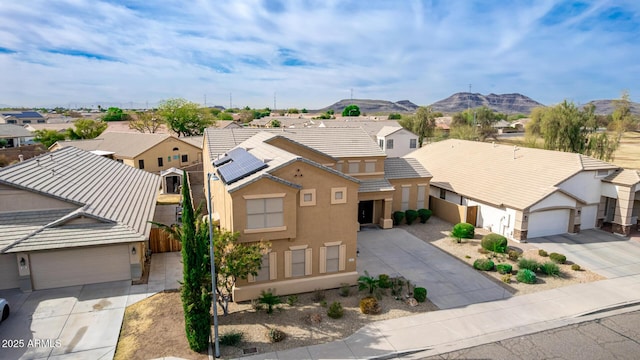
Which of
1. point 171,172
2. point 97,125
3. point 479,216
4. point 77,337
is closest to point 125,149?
point 171,172

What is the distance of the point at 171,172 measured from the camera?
4194 cm

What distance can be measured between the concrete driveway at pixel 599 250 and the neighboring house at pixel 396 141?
35.5m

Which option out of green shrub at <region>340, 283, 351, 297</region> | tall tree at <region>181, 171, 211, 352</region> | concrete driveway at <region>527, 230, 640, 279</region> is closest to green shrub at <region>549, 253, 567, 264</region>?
concrete driveway at <region>527, 230, 640, 279</region>

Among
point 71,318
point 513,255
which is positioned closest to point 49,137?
point 71,318

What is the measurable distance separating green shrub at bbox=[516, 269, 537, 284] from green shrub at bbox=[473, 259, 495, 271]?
1.52 metres

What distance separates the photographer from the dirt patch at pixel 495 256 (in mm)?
21000

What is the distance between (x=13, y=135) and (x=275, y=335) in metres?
76.5

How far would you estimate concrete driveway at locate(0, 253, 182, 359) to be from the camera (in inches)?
572

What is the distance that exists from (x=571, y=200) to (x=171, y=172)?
37.3 m

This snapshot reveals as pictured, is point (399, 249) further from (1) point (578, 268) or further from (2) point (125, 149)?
(2) point (125, 149)

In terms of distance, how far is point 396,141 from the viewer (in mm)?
63188

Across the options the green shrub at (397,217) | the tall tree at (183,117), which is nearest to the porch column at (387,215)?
the green shrub at (397,217)

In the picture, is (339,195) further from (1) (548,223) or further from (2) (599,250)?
(2) (599,250)

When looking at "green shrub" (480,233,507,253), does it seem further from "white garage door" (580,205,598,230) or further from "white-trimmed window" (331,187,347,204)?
"white-trimmed window" (331,187,347,204)
